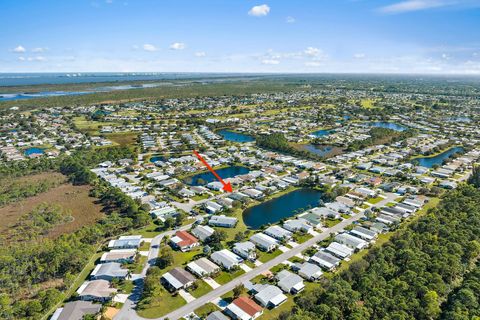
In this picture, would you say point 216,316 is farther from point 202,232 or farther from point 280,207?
point 280,207

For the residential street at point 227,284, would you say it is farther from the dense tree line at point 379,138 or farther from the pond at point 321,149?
the dense tree line at point 379,138

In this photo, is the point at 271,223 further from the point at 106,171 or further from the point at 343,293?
the point at 106,171

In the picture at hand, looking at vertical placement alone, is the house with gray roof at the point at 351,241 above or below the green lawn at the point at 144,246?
above

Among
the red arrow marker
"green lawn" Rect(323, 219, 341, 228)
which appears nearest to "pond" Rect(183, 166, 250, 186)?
the red arrow marker

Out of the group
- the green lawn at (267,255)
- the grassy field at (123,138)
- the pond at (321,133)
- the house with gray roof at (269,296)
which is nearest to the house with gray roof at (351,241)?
the green lawn at (267,255)

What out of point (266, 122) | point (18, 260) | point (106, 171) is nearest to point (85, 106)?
point (266, 122)

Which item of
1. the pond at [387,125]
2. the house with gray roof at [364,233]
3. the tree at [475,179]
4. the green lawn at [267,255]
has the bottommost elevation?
the green lawn at [267,255]
